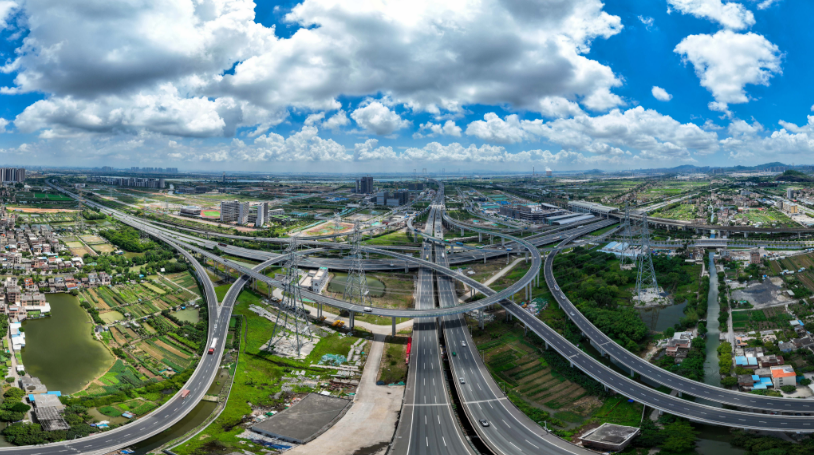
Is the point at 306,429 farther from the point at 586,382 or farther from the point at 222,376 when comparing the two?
the point at 586,382

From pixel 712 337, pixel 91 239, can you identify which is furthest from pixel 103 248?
pixel 712 337

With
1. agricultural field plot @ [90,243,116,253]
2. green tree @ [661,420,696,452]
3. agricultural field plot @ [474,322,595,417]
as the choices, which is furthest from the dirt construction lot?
agricultural field plot @ [90,243,116,253]

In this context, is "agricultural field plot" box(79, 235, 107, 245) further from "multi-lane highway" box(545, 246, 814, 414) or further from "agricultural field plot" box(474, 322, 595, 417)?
"multi-lane highway" box(545, 246, 814, 414)

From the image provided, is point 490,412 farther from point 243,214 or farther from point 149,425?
point 243,214

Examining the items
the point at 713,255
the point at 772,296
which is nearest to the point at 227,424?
the point at 772,296

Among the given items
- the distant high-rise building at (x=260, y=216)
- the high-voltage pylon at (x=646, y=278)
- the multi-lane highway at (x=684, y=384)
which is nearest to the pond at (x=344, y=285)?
the multi-lane highway at (x=684, y=384)

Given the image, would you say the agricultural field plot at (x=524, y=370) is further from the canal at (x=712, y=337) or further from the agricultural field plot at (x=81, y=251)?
the agricultural field plot at (x=81, y=251)
